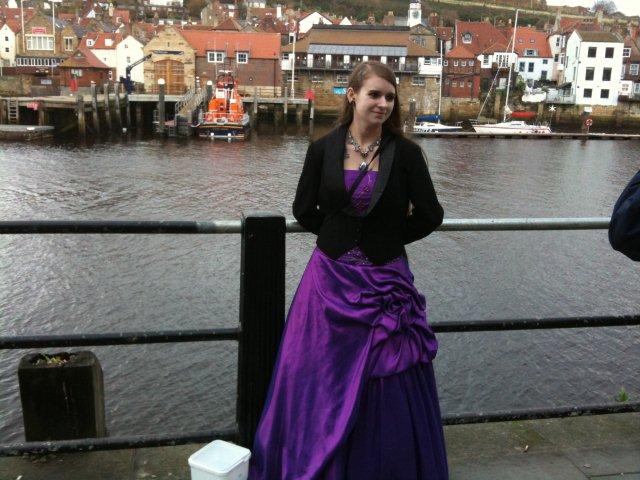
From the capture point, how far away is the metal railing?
2.71m

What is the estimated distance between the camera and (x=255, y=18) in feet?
341

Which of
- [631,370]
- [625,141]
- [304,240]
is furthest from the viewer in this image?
[625,141]

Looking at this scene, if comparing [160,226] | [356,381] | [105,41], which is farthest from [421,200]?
[105,41]

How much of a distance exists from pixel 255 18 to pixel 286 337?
107m

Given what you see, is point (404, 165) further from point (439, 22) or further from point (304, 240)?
point (439, 22)

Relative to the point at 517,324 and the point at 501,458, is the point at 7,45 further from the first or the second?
the point at 501,458

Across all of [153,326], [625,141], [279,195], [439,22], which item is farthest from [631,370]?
[439,22]

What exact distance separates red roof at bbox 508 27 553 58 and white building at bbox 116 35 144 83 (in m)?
40.0

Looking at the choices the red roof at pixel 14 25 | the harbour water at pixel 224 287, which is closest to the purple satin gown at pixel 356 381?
the harbour water at pixel 224 287

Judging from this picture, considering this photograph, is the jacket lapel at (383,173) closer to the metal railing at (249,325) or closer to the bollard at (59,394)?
the metal railing at (249,325)

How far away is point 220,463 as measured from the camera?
106 inches

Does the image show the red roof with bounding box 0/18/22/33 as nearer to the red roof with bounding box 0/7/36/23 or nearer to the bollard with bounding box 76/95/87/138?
the red roof with bounding box 0/7/36/23

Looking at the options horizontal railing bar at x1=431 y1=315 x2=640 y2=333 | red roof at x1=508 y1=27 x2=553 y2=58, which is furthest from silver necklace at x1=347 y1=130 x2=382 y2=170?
red roof at x1=508 y1=27 x2=553 y2=58

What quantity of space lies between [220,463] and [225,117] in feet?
151
